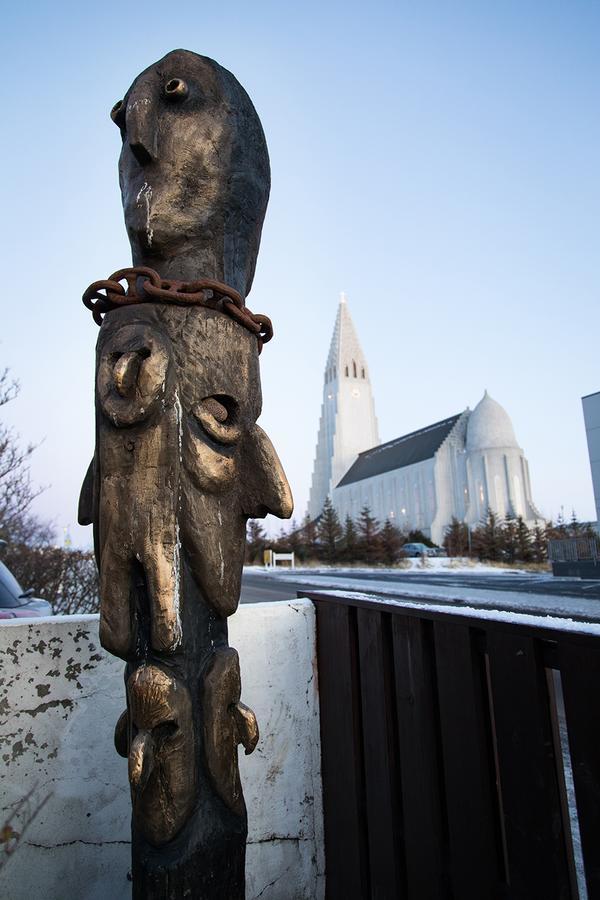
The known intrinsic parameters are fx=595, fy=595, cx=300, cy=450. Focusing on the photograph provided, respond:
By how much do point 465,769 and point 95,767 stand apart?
133 cm

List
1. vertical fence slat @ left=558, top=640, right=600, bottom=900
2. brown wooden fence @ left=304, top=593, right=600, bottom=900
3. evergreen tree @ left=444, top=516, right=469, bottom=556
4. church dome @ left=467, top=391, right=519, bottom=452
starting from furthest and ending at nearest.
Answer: church dome @ left=467, top=391, right=519, bottom=452, evergreen tree @ left=444, top=516, right=469, bottom=556, brown wooden fence @ left=304, top=593, right=600, bottom=900, vertical fence slat @ left=558, top=640, right=600, bottom=900

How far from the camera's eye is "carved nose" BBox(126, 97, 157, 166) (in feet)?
5.49

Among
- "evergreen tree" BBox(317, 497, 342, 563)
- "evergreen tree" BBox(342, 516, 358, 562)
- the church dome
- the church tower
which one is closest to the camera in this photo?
"evergreen tree" BBox(342, 516, 358, 562)

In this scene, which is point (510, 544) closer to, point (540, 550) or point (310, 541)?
point (540, 550)

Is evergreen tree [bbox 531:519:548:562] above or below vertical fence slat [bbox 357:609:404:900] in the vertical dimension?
above

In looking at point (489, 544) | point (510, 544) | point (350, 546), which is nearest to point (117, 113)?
point (510, 544)

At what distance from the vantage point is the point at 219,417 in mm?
1578

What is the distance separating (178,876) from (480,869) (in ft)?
2.62

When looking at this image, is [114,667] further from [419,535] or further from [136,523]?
[419,535]

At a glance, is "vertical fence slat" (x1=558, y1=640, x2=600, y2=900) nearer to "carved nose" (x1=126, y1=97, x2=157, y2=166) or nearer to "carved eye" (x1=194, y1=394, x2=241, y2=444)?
"carved eye" (x1=194, y1=394, x2=241, y2=444)

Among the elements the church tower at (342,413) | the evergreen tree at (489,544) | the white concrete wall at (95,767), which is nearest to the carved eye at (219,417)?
the white concrete wall at (95,767)

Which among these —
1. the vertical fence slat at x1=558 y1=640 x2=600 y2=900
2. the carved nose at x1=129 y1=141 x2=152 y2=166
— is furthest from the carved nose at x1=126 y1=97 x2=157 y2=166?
the vertical fence slat at x1=558 y1=640 x2=600 y2=900

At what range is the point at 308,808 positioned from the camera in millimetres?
2432

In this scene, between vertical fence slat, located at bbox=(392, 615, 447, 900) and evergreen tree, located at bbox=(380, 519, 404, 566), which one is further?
evergreen tree, located at bbox=(380, 519, 404, 566)
